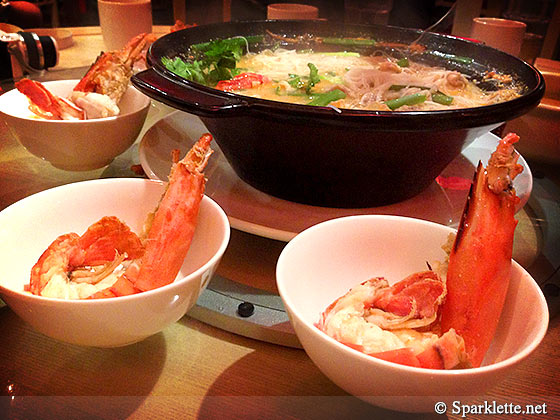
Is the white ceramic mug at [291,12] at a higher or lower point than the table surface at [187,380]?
higher

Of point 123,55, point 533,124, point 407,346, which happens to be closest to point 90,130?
point 123,55

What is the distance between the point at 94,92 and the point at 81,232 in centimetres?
47

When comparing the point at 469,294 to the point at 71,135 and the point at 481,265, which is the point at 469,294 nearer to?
the point at 481,265

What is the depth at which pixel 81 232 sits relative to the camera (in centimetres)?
78

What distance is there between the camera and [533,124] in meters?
1.18

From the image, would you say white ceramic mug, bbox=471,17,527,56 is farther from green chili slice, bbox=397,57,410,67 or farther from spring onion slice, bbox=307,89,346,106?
spring onion slice, bbox=307,89,346,106

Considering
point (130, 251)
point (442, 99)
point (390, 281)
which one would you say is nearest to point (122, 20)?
point (442, 99)

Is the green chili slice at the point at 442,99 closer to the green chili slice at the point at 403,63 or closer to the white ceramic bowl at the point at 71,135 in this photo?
the green chili slice at the point at 403,63

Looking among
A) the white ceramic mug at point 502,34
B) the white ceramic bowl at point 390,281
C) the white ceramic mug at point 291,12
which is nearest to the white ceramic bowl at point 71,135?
the white ceramic bowl at point 390,281

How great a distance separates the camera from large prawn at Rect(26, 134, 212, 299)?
630mm

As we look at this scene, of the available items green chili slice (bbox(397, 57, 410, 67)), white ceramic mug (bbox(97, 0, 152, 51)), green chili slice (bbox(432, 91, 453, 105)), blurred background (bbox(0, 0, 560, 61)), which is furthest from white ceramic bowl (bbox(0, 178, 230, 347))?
blurred background (bbox(0, 0, 560, 61))

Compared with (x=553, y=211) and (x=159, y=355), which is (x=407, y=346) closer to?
(x=159, y=355)

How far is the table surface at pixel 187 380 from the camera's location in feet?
2.02

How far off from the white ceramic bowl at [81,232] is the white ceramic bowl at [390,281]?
119 millimetres
